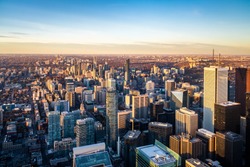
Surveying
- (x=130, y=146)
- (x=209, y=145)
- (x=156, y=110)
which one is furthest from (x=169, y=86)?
(x=130, y=146)

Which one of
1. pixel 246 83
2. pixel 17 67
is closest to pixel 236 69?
pixel 246 83

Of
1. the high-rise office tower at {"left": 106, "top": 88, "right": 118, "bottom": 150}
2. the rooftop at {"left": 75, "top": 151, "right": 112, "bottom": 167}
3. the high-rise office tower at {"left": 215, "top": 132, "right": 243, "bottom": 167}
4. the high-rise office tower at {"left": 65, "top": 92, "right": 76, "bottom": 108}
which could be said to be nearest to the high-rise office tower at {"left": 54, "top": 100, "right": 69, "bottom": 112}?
the high-rise office tower at {"left": 65, "top": 92, "right": 76, "bottom": 108}

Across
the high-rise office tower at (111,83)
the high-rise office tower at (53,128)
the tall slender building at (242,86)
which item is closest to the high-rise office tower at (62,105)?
the high-rise office tower at (53,128)

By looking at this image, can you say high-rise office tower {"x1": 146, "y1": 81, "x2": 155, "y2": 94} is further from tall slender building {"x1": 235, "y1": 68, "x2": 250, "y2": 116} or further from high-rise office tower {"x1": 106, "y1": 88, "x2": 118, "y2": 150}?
tall slender building {"x1": 235, "y1": 68, "x2": 250, "y2": 116}

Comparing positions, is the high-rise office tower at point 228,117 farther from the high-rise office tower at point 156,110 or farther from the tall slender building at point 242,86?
the high-rise office tower at point 156,110

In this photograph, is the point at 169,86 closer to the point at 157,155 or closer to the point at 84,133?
the point at 84,133

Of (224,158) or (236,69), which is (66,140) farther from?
(236,69)

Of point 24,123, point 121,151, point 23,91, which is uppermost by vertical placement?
point 23,91
